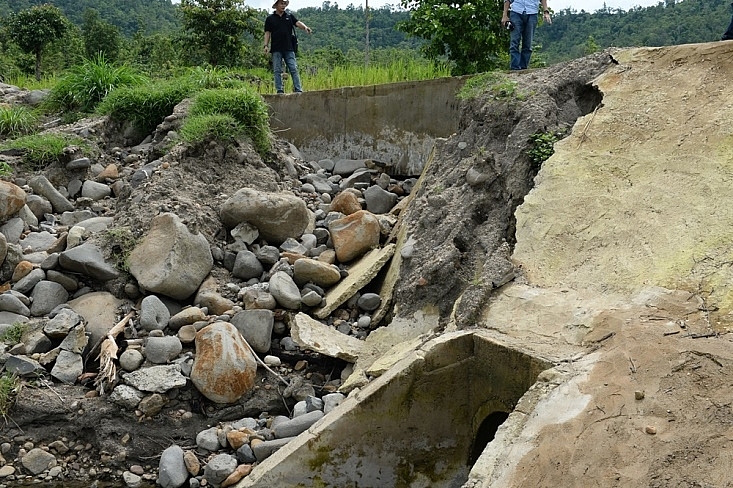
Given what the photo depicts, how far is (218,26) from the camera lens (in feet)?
50.2

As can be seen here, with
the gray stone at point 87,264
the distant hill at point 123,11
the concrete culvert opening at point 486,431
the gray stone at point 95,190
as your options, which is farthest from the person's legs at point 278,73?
the distant hill at point 123,11

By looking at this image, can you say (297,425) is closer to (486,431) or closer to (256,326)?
(256,326)

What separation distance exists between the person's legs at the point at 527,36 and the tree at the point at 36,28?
11369 mm

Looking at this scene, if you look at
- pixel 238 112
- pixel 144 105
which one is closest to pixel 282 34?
pixel 238 112

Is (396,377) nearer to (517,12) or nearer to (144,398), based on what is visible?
(144,398)

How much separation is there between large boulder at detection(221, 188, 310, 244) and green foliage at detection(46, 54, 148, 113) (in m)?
3.76

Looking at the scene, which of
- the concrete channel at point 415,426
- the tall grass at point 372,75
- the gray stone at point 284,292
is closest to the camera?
the concrete channel at point 415,426

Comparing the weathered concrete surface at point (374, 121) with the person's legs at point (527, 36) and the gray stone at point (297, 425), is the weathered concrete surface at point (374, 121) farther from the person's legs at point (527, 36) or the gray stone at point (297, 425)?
the gray stone at point (297, 425)

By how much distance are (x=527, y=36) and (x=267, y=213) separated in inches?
141

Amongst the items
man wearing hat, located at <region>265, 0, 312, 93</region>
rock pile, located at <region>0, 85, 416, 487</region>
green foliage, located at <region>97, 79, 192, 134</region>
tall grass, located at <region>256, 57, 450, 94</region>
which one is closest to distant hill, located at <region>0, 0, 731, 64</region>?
tall grass, located at <region>256, 57, 450, 94</region>

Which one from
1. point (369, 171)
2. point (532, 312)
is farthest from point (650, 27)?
point (532, 312)

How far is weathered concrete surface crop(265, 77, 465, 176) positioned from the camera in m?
8.41

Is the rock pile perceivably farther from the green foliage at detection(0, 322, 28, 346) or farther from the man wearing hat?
the man wearing hat

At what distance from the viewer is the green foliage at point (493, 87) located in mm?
6504
